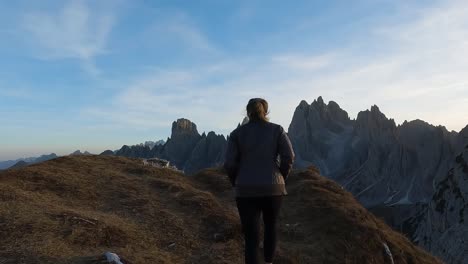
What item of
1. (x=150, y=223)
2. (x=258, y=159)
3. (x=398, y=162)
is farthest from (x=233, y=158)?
(x=398, y=162)

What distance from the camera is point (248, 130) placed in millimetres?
7902

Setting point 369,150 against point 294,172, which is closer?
point 294,172

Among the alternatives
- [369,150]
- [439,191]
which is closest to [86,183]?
[439,191]

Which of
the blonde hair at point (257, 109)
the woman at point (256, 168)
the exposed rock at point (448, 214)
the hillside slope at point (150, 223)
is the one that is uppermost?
the blonde hair at point (257, 109)

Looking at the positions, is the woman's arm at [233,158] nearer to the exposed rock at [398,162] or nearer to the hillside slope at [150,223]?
the hillside slope at [150,223]

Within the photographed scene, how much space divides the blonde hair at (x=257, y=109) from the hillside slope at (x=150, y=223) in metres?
4.17

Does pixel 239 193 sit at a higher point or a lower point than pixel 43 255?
higher

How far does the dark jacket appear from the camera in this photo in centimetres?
762

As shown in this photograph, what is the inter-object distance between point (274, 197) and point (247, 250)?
113 cm

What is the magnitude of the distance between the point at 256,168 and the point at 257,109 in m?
1.05

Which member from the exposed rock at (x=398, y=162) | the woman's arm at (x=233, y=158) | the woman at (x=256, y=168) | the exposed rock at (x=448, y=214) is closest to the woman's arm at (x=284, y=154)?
the woman at (x=256, y=168)

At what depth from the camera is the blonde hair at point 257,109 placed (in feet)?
26.1

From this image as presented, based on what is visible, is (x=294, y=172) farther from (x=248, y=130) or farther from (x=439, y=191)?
(x=439, y=191)

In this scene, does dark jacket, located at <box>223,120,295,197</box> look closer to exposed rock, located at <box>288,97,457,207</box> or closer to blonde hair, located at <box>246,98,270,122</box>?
blonde hair, located at <box>246,98,270,122</box>
